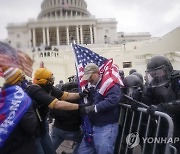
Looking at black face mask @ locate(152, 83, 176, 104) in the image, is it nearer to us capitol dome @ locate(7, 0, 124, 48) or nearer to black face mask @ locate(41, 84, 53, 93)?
black face mask @ locate(41, 84, 53, 93)

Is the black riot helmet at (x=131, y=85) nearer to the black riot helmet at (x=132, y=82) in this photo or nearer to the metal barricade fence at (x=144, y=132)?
the black riot helmet at (x=132, y=82)

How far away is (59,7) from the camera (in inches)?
3086

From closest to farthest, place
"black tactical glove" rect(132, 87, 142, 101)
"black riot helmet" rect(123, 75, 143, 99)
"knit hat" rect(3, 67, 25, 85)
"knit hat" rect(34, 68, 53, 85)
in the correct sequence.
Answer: "knit hat" rect(3, 67, 25, 85)
"knit hat" rect(34, 68, 53, 85)
"black tactical glove" rect(132, 87, 142, 101)
"black riot helmet" rect(123, 75, 143, 99)

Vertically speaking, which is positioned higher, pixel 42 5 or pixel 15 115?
pixel 42 5

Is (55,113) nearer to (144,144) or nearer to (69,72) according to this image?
(144,144)

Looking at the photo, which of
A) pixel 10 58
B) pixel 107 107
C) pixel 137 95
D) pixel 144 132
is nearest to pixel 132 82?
pixel 137 95

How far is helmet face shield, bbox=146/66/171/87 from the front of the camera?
147 inches

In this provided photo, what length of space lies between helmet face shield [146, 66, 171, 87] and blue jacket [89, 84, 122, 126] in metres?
0.50

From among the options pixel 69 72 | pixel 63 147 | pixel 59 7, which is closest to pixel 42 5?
pixel 59 7

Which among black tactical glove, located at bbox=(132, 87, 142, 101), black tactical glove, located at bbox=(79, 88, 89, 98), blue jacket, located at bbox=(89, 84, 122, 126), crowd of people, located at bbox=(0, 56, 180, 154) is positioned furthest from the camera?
black tactical glove, located at bbox=(132, 87, 142, 101)

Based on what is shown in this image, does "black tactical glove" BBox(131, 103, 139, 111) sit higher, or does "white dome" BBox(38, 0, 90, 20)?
"white dome" BBox(38, 0, 90, 20)

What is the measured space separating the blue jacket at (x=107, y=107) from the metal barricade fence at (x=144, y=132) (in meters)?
0.29

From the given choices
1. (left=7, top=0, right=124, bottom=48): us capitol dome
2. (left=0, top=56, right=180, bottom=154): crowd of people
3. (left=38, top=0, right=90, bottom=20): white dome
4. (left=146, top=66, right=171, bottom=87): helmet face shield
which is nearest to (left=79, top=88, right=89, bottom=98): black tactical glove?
(left=0, top=56, right=180, bottom=154): crowd of people

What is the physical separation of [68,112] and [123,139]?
0.89 meters
